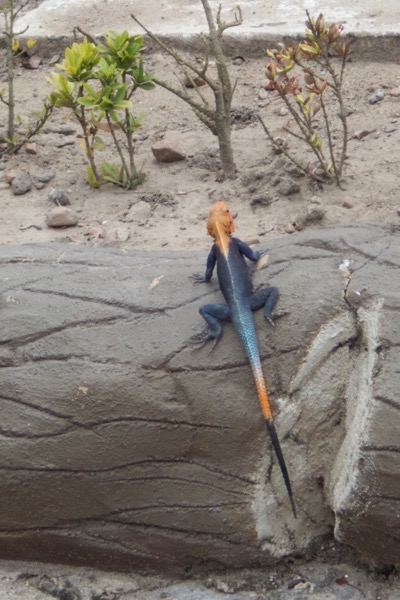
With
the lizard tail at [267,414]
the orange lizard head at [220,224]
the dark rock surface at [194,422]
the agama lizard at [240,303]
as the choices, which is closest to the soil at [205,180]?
the orange lizard head at [220,224]

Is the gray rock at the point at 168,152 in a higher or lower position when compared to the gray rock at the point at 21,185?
higher

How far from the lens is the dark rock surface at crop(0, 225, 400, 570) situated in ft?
11.0

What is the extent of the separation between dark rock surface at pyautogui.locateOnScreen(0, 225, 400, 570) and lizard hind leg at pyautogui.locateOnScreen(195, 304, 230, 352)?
0.05m

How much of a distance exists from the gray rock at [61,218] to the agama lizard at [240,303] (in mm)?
2047

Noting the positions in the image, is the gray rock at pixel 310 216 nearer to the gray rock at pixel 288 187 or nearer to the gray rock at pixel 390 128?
the gray rock at pixel 288 187

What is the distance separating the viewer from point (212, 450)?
341 cm

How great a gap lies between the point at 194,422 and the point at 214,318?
0.39 metres

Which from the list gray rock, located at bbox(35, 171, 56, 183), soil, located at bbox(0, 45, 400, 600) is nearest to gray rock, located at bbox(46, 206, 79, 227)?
soil, located at bbox(0, 45, 400, 600)

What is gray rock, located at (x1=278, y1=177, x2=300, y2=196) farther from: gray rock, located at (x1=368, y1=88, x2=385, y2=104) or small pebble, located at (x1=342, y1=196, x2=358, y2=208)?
gray rock, located at (x1=368, y1=88, x2=385, y2=104)

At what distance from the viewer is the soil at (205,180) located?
17.8ft

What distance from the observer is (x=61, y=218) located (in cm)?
567

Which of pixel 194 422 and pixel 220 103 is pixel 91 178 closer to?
pixel 220 103

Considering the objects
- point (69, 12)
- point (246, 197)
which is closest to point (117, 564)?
point (246, 197)

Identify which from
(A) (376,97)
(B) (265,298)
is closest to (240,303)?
(B) (265,298)
